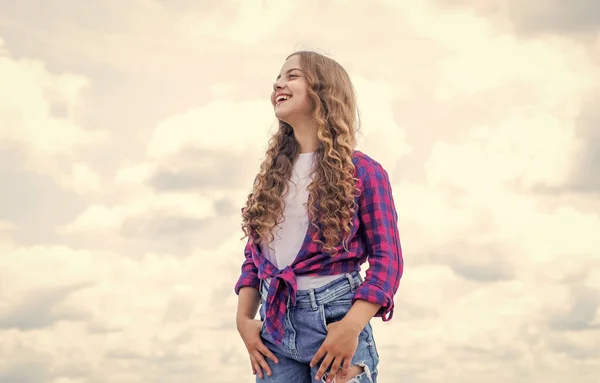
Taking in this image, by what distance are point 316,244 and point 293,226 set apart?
262 millimetres

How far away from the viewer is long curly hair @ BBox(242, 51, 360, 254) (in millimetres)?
4312

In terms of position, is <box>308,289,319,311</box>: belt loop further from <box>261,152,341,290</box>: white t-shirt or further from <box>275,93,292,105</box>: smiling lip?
<box>275,93,292,105</box>: smiling lip

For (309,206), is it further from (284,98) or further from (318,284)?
(284,98)

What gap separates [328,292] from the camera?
421cm

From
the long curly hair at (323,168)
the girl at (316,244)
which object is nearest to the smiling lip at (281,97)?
the girl at (316,244)

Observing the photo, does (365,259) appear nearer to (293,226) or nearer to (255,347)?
(293,226)

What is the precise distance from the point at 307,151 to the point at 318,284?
0.94 metres

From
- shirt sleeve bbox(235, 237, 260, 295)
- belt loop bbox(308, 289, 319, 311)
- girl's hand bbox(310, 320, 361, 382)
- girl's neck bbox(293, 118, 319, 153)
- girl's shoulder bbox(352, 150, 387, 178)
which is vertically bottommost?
girl's hand bbox(310, 320, 361, 382)

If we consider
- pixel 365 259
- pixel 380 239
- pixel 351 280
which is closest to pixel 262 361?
pixel 351 280

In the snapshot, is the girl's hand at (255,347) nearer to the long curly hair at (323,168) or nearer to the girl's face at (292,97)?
the long curly hair at (323,168)

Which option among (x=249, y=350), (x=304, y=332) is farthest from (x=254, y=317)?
A: (x=304, y=332)

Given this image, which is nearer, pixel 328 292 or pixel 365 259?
pixel 328 292

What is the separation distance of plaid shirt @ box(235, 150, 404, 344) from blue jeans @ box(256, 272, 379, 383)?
5 centimetres

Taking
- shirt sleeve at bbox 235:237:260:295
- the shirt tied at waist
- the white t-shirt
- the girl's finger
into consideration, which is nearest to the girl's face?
the white t-shirt
